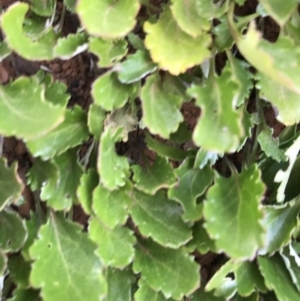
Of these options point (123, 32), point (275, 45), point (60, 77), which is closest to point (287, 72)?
point (275, 45)

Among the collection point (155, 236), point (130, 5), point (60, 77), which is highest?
point (130, 5)

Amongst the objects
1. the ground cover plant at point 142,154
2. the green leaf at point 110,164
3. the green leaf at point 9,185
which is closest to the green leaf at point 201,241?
the ground cover plant at point 142,154

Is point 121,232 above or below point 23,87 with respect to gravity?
below

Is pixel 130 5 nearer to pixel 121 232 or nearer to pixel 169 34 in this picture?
pixel 169 34

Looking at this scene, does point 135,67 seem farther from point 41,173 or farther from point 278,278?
point 278,278

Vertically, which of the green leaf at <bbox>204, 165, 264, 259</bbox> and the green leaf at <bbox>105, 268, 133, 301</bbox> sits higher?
the green leaf at <bbox>204, 165, 264, 259</bbox>

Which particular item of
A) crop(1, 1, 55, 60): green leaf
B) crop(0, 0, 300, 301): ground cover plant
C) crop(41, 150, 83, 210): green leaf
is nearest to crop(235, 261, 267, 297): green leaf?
crop(0, 0, 300, 301): ground cover plant

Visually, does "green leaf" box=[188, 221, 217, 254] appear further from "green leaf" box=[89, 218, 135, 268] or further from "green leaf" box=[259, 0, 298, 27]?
"green leaf" box=[259, 0, 298, 27]
